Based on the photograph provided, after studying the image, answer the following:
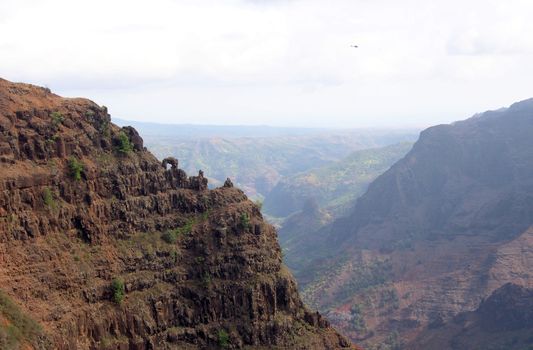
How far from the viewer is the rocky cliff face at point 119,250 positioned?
4472 centimetres

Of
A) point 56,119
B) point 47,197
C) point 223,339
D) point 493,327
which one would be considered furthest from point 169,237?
point 493,327

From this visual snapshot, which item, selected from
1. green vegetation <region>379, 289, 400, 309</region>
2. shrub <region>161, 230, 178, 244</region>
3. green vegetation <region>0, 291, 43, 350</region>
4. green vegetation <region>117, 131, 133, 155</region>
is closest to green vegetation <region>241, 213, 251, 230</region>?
shrub <region>161, 230, 178, 244</region>

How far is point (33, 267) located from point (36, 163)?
902 centimetres

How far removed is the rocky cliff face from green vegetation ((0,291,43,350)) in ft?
0.25

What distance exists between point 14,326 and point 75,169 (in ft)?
47.3

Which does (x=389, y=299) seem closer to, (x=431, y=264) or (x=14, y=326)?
(x=431, y=264)

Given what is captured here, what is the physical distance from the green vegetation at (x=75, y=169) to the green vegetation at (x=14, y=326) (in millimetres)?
11863

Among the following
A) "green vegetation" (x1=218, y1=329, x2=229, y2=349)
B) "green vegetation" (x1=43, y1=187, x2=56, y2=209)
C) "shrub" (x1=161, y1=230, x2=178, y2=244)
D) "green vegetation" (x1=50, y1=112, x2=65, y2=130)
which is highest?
"green vegetation" (x1=50, y1=112, x2=65, y2=130)

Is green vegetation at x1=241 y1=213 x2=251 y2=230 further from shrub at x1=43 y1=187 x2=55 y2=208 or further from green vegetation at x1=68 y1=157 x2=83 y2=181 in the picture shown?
shrub at x1=43 y1=187 x2=55 y2=208

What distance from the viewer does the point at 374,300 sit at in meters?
146

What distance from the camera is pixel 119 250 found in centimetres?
5044

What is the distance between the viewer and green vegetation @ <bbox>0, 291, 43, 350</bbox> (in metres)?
39.4

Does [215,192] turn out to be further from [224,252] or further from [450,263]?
[450,263]

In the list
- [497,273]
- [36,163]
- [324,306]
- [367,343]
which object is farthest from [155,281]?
[497,273]
